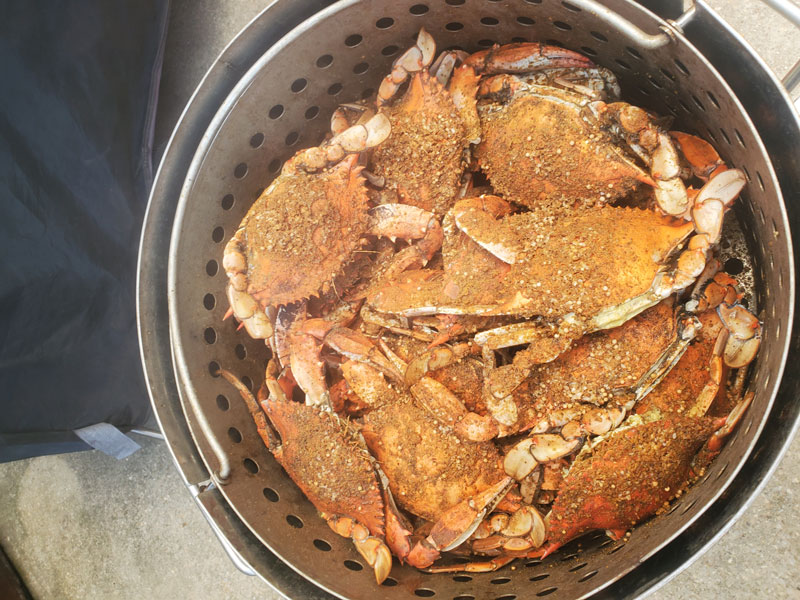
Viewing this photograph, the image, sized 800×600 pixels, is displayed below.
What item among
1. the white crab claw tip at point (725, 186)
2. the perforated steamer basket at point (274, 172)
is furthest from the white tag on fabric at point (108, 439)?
the white crab claw tip at point (725, 186)

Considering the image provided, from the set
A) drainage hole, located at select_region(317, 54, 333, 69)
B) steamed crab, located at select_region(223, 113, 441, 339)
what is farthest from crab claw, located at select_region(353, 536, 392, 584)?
drainage hole, located at select_region(317, 54, 333, 69)

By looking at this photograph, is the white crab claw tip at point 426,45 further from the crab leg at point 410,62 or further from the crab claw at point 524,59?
the crab claw at point 524,59

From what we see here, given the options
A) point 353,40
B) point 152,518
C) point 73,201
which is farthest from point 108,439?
point 353,40

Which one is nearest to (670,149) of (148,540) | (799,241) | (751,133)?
(751,133)

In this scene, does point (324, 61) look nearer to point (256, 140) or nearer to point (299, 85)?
point (299, 85)

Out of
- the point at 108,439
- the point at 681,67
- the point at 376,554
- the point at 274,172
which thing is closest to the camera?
the point at 681,67

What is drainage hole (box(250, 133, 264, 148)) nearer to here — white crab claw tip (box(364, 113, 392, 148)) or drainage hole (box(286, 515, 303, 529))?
white crab claw tip (box(364, 113, 392, 148))
